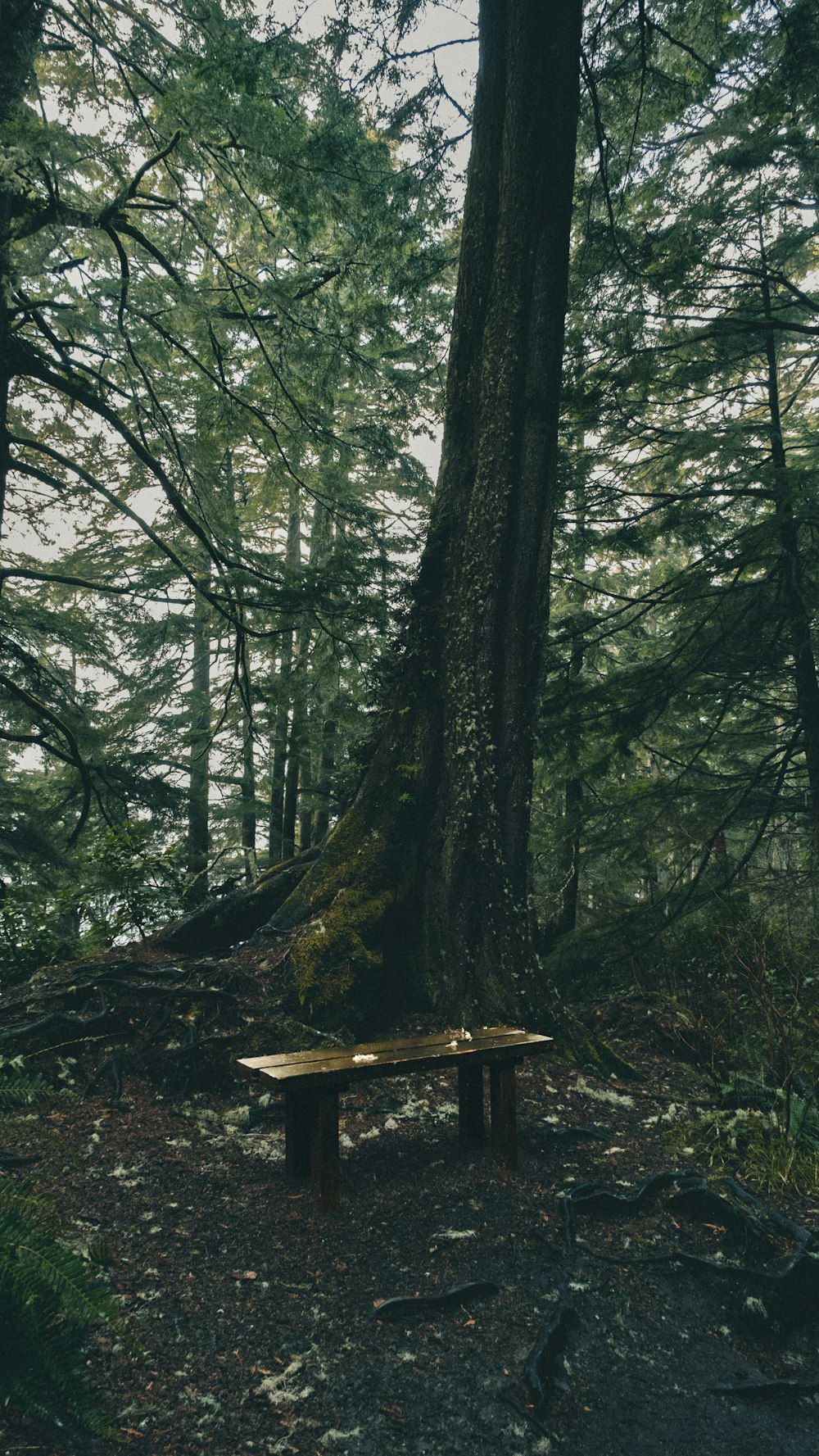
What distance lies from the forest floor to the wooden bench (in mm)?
132

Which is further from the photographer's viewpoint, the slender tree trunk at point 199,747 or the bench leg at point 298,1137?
the slender tree trunk at point 199,747

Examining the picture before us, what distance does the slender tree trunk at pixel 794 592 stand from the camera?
6.23 m

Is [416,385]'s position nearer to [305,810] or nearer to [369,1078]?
[369,1078]

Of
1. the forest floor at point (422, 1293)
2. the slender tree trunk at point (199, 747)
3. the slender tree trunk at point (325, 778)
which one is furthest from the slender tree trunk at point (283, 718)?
the forest floor at point (422, 1293)

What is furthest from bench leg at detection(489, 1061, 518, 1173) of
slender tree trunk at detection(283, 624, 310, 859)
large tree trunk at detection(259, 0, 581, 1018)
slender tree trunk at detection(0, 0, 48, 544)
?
slender tree trunk at detection(0, 0, 48, 544)

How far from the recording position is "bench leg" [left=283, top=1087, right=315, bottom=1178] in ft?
11.3

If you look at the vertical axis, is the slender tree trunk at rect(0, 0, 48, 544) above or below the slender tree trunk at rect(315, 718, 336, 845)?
above

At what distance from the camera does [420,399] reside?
1274cm

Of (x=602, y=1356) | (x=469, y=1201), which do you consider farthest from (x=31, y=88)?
(x=602, y=1356)

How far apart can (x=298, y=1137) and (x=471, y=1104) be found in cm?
93

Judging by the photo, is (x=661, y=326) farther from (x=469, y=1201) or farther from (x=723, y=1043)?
(x=469, y=1201)

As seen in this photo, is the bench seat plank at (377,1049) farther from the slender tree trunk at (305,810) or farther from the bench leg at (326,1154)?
the slender tree trunk at (305,810)

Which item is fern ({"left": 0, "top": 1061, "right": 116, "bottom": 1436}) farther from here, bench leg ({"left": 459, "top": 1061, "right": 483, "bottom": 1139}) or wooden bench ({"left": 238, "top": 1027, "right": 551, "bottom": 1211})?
bench leg ({"left": 459, "top": 1061, "right": 483, "bottom": 1139})

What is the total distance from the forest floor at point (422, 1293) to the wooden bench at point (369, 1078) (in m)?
0.13
